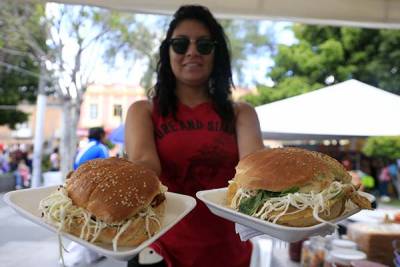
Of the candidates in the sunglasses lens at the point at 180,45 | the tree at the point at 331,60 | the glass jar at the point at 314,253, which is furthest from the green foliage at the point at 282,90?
the sunglasses lens at the point at 180,45

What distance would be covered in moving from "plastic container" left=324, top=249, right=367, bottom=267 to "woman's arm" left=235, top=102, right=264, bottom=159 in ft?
6.44

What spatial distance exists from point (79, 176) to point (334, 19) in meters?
2.41

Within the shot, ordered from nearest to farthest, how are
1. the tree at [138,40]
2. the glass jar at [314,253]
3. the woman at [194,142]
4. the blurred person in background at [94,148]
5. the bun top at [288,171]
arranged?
1. the bun top at [288,171]
2. the woman at [194,142]
3. the glass jar at [314,253]
4. the blurred person in background at [94,148]
5. the tree at [138,40]

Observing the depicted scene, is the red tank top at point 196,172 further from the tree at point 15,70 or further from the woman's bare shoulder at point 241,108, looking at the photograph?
the tree at point 15,70

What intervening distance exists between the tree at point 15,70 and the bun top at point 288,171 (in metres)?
3.13

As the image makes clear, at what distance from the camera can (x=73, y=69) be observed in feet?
29.4

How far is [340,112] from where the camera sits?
4355 millimetres

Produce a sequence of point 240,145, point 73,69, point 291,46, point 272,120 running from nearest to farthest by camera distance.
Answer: point 240,145 < point 272,120 < point 73,69 < point 291,46

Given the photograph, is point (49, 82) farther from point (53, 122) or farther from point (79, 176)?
point (53, 122)

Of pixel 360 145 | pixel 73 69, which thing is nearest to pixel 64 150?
pixel 73 69

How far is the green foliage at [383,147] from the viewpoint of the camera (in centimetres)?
1462

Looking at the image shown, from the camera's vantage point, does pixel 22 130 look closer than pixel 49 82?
No

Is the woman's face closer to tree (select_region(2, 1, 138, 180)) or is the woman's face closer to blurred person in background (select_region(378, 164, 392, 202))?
tree (select_region(2, 1, 138, 180))

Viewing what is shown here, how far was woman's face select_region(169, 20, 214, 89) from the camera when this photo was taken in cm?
187
